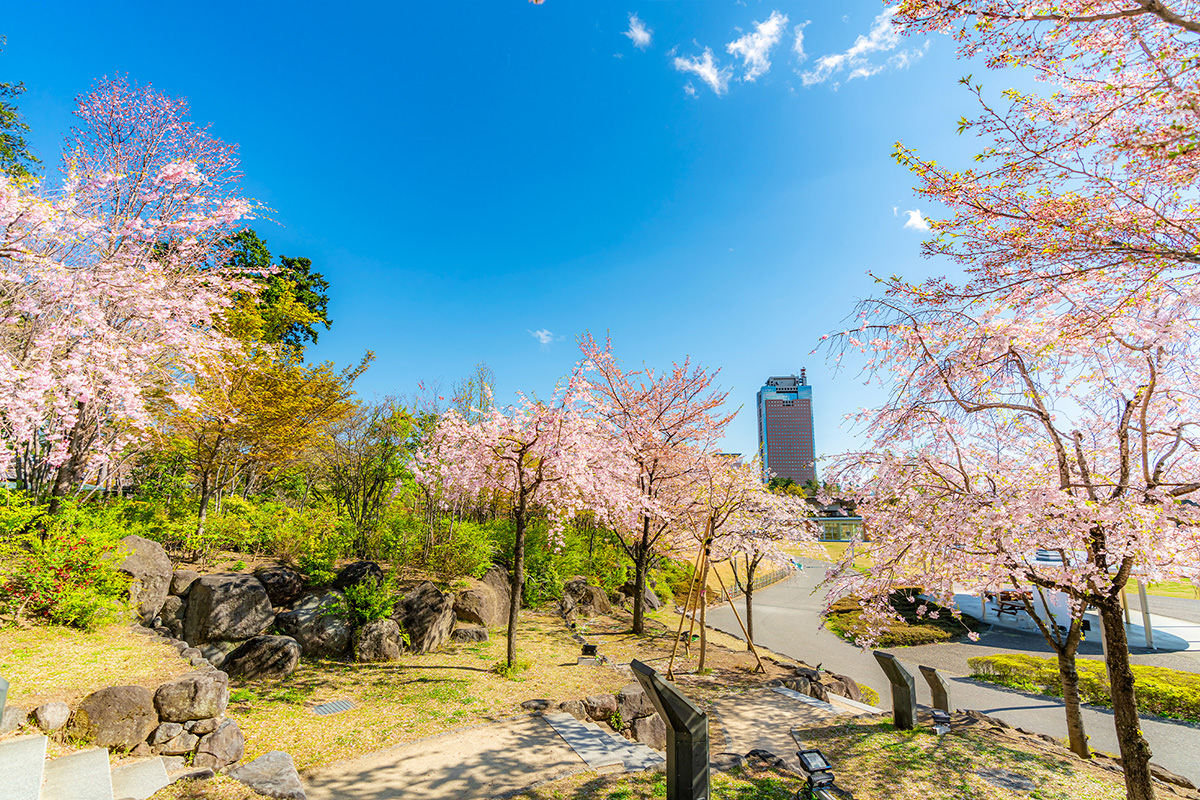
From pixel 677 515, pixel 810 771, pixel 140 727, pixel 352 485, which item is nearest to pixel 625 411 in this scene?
pixel 677 515

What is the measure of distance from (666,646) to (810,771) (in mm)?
7058

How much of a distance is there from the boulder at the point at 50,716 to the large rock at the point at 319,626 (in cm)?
377

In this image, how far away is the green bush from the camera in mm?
5992

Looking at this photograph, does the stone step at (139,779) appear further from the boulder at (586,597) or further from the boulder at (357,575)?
the boulder at (586,597)

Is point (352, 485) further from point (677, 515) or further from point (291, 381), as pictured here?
point (677, 515)

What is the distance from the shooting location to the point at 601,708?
6.20 meters

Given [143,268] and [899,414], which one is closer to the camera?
[899,414]

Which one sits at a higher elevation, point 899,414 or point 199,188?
point 199,188

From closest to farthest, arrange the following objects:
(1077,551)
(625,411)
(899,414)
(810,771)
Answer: (810,771)
(1077,551)
(899,414)
(625,411)

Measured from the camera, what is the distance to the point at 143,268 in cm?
764

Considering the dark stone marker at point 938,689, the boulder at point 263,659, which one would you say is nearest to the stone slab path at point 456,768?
the boulder at point 263,659

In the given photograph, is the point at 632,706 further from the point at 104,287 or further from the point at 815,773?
the point at 104,287

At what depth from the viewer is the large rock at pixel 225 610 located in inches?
306

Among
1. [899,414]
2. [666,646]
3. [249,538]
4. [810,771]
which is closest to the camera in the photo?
[810,771]
